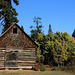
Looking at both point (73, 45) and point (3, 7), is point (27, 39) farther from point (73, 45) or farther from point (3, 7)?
point (3, 7)

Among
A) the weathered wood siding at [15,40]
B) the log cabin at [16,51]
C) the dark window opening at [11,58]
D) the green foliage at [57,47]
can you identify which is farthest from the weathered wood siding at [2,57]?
the green foliage at [57,47]

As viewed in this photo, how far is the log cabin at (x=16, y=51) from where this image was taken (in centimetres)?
1889

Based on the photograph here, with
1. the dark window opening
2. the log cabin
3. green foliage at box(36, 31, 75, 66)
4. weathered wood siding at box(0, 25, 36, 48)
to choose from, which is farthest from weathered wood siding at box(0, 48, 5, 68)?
green foliage at box(36, 31, 75, 66)

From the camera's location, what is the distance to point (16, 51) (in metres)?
19.2

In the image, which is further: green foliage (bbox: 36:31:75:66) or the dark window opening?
green foliage (bbox: 36:31:75:66)

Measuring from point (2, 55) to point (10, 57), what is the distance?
1.16 meters

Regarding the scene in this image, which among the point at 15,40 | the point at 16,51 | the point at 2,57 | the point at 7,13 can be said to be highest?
the point at 7,13

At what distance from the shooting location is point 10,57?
19.0 m

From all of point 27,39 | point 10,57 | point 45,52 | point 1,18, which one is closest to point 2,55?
point 10,57

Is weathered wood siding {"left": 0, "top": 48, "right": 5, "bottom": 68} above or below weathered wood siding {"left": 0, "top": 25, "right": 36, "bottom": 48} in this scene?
below

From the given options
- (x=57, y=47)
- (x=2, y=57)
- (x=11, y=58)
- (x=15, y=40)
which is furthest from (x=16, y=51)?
(x=57, y=47)

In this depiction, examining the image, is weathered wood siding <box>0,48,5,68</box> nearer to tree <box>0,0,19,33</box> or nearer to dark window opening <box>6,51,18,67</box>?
dark window opening <box>6,51,18,67</box>

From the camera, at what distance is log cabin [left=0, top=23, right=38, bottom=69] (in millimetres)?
18891

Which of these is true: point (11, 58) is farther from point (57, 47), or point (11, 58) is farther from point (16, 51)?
point (57, 47)
